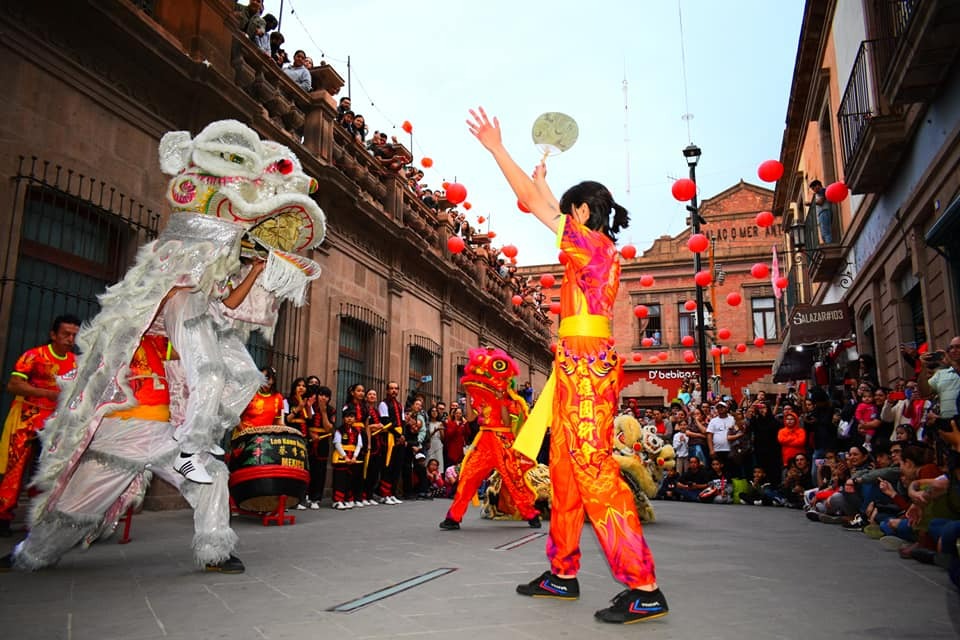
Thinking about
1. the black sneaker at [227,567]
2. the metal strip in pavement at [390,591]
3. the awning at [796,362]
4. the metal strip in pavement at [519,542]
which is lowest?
the metal strip in pavement at [519,542]

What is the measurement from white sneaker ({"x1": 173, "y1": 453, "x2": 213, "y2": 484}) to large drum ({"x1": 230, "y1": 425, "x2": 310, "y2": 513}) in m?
1.61

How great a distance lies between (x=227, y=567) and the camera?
A: 13.9 feet

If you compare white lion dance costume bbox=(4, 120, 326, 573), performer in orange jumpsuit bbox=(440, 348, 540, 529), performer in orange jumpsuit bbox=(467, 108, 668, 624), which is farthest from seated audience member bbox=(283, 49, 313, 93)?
performer in orange jumpsuit bbox=(467, 108, 668, 624)

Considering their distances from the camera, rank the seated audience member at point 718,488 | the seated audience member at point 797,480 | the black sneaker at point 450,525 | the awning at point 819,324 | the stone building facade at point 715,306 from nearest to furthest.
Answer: the black sneaker at point 450,525 < the seated audience member at point 797,480 < the seated audience member at point 718,488 < the awning at point 819,324 < the stone building facade at point 715,306

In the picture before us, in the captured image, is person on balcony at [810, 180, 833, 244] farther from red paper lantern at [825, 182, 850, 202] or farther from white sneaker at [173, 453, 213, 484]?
white sneaker at [173, 453, 213, 484]

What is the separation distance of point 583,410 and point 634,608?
921 millimetres

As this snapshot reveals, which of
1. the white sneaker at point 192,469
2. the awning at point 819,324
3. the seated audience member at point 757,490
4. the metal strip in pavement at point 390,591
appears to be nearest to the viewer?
the metal strip in pavement at point 390,591

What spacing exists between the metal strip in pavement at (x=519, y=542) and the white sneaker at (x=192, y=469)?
8.32 ft

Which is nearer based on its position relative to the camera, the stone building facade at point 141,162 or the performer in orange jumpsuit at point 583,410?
the performer in orange jumpsuit at point 583,410

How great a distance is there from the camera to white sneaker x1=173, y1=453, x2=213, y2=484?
406 centimetres

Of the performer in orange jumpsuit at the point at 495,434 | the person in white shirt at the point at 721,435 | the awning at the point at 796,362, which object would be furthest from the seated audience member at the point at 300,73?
the awning at the point at 796,362

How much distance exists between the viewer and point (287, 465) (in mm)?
5805

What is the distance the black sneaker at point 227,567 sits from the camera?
167 inches

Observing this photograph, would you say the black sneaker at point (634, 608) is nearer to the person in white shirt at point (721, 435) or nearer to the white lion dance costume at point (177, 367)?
the white lion dance costume at point (177, 367)
